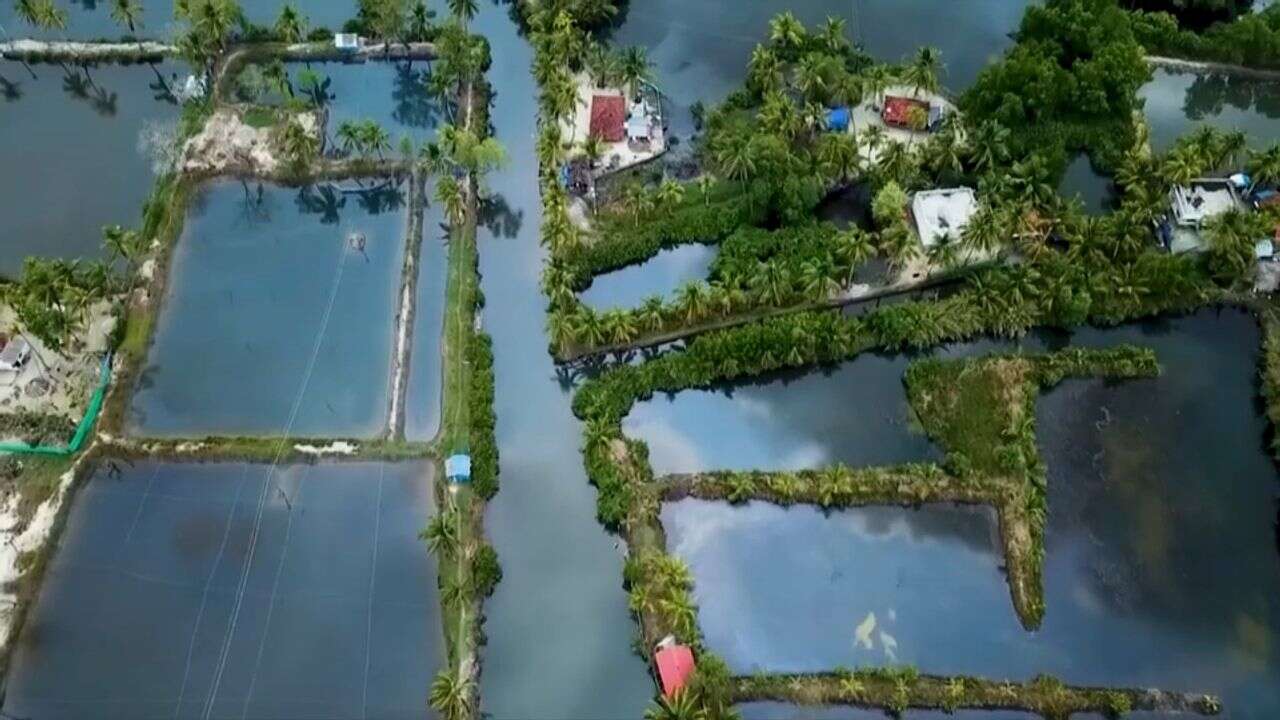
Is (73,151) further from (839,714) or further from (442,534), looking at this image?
(839,714)

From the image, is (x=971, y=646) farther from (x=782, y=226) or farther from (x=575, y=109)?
(x=575, y=109)

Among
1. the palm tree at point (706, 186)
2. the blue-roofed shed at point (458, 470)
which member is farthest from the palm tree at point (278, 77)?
the blue-roofed shed at point (458, 470)

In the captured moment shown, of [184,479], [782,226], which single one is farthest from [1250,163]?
[184,479]

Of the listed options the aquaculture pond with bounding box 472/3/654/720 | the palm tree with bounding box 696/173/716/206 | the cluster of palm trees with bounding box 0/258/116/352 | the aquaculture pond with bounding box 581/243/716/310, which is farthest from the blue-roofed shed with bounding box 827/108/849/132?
the cluster of palm trees with bounding box 0/258/116/352

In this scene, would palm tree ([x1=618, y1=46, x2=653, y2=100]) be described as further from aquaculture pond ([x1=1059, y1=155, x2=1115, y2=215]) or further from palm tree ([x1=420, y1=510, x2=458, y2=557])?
palm tree ([x1=420, y1=510, x2=458, y2=557])

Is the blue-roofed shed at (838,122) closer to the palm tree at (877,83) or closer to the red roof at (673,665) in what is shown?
the palm tree at (877,83)

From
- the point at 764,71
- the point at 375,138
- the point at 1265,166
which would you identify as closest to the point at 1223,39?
the point at 1265,166

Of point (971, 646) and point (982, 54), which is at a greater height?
point (982, 54)
